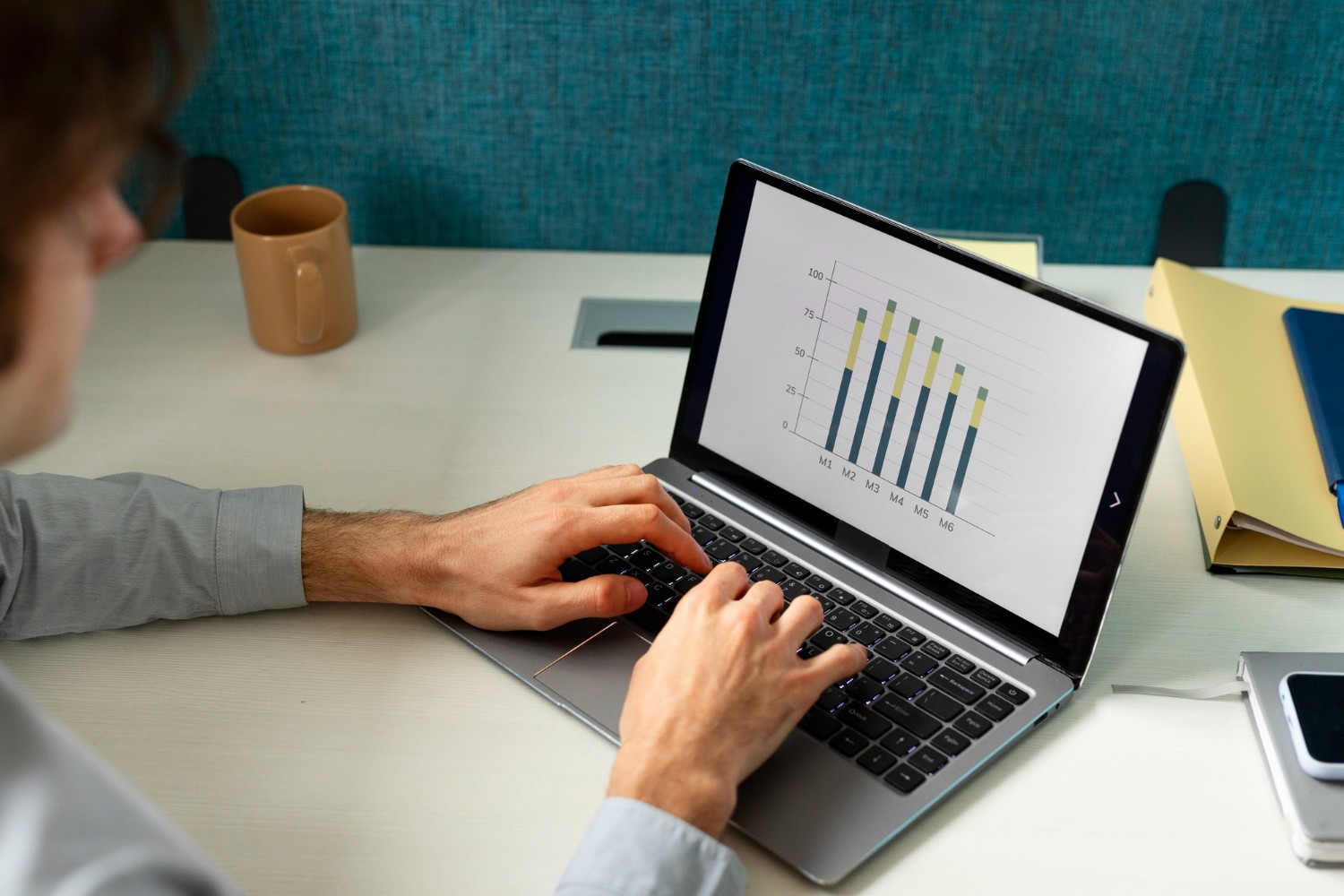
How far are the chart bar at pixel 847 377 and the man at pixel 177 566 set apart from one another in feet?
0.40

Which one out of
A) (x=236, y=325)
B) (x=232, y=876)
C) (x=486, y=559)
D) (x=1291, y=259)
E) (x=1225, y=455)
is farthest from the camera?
(x=1291, y=259)

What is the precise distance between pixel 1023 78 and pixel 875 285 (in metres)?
0.51

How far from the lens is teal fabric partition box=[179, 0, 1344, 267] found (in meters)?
1.16

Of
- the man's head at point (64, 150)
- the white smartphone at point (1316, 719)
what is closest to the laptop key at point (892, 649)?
the white smartphone at point (1316, 719)

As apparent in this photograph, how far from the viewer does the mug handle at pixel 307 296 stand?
1049 mm

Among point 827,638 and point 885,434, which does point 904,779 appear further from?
point 885,434

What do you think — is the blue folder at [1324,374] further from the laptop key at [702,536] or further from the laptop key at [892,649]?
the laptop key at [702,536]

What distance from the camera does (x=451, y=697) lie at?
0.76m

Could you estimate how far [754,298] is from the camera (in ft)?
2.84

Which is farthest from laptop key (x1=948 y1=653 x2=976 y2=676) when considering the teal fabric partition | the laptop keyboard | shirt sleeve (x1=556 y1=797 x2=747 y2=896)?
the teal fabric partition

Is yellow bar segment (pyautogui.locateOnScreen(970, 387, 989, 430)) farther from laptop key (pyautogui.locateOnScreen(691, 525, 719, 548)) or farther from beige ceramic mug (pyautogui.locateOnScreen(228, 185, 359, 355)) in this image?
beige ceramic mug (pyautogui.locateOnScreen(228, 185, 359, 355))

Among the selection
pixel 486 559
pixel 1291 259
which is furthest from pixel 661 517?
pixel 1291 259

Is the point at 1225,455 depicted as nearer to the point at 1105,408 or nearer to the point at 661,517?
the point at 1105,408

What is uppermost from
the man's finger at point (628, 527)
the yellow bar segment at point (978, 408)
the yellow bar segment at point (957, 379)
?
the yellow bar segment at point (957, 379)
